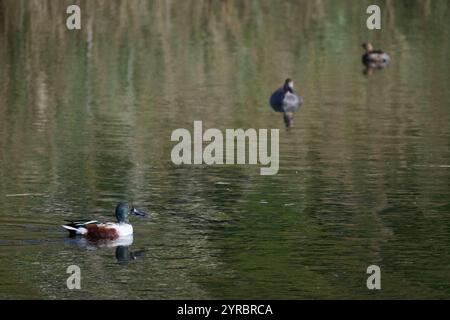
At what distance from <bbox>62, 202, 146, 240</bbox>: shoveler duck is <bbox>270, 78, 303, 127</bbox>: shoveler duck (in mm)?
7715

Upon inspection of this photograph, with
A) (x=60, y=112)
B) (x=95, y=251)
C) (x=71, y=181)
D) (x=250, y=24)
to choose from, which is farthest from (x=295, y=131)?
(x=250, y=24)

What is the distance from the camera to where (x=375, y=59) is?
26.8 m

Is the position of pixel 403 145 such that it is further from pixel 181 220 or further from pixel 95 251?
pixel 95 251

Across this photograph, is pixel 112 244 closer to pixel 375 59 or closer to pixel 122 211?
pixel 122 211

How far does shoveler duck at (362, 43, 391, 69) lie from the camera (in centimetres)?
2669

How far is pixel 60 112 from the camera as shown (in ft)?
69.2

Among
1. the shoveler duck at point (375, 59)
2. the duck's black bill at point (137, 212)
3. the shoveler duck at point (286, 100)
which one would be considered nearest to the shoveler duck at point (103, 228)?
the duck's black bill at point (137, 212)

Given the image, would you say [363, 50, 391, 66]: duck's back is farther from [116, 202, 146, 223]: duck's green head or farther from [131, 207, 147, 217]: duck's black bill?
[116, 202, 146, 223]: duck's green head

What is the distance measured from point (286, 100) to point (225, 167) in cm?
467

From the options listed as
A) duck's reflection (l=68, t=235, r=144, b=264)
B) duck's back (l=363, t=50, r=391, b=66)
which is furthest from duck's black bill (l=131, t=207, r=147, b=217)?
duck's back (l=363, t=50, r=391, b=66)

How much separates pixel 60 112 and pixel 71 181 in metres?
4.68

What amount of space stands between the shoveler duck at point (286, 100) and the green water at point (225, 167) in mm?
173

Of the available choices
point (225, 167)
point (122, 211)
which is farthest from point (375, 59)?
point (122, 211)

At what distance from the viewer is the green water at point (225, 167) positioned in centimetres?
1301
